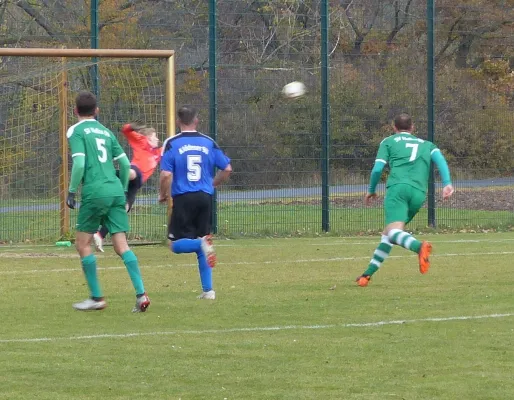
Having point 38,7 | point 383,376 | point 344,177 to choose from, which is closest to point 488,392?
point 383,376

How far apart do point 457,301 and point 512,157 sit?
11.4m

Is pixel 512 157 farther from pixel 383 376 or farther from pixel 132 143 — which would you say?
pixel 383 376

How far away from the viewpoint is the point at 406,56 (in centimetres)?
2052

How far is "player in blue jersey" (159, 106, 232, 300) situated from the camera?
1037 centimetres

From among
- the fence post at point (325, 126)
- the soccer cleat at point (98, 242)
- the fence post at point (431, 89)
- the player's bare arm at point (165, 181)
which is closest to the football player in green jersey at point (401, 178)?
the player's bare arm at point (165, 181)

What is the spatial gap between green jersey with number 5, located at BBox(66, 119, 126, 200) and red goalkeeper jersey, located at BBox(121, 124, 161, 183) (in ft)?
16.5

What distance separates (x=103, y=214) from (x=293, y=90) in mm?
10286

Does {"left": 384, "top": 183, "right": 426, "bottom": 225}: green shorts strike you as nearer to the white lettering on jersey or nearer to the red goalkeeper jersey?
the white lettering on jersey

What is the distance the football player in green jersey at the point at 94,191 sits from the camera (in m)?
9.59

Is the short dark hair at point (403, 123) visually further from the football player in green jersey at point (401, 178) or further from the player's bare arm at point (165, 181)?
the player's bare arm at point (165, 181)

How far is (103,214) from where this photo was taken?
971cm

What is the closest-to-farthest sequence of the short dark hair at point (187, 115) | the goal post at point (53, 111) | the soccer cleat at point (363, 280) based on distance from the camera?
the short dark hair at point (187, 115)
the soccer cleat at point (363, 280)
the goal post at point (53, 111)

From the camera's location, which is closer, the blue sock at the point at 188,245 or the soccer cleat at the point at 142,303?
the soccer cleat at the point at 142,303

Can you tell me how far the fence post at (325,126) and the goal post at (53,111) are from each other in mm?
3769
